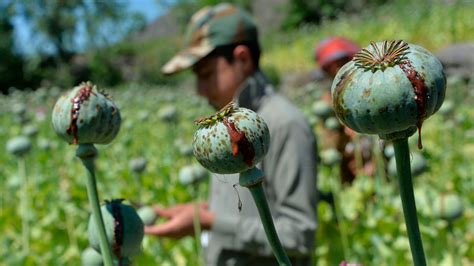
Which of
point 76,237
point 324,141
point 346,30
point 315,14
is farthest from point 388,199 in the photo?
point 315,14

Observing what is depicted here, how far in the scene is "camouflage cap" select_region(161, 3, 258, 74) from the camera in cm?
162

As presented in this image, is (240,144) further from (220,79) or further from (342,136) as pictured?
(342,136)

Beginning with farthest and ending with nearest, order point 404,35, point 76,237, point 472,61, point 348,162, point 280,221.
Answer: point 404,35, point 472,61, point 348,162, point 76,237, point 280,221

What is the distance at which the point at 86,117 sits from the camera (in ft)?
1.69

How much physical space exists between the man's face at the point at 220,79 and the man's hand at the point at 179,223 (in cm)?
30

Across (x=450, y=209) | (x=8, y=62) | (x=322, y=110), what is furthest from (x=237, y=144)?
(x=8, y=62)

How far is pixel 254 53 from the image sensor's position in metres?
1.71

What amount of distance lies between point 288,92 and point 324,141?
6.16 m

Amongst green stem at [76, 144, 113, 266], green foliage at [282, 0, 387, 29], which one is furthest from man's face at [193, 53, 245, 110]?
green foliage at [282, 0, 387, 29]

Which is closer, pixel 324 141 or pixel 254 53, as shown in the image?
pixel 254 53

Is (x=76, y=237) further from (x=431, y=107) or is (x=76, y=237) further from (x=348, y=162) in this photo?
(x=431, y=107)

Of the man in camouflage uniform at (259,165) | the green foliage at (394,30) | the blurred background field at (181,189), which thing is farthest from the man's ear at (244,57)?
the green foliage at (394,30)

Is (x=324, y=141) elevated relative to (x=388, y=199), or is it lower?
elevated

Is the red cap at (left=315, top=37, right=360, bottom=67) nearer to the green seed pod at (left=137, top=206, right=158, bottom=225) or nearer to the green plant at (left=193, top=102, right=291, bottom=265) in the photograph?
the green seed pod at (left=137, top=206, right=158, bottom=225)
